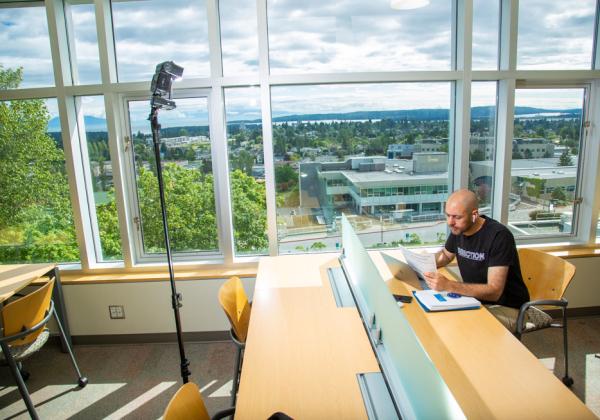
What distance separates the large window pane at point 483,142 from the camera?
3.24 meters

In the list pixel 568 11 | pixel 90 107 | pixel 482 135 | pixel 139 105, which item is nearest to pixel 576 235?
pixel 482 135

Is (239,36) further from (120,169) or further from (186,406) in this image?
(186,406)

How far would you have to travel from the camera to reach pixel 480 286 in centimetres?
211

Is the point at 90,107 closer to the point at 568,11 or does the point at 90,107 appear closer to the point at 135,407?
the point at 135,407

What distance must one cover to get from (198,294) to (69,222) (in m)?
1.34

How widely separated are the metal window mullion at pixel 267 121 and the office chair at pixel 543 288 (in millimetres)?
1902

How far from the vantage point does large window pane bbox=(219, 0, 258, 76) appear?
3031mm

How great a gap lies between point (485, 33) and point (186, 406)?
3.43m

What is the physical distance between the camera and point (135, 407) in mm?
2467

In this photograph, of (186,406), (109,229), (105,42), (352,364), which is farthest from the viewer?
(109,229)

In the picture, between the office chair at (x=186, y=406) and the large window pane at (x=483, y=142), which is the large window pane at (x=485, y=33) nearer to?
the large window pane at (x=483, y=142)

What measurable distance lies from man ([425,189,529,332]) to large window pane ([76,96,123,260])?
269cm

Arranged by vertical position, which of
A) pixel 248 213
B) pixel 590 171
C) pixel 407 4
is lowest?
pixel 248 213

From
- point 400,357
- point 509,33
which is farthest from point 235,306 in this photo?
point 509,33
